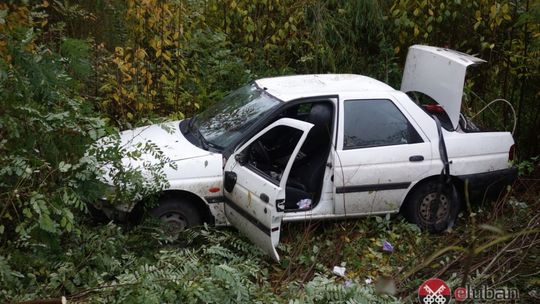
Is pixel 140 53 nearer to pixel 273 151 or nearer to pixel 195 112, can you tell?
pixel 195 112

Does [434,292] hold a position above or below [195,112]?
below

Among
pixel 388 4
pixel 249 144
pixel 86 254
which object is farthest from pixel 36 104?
pixel 388 4

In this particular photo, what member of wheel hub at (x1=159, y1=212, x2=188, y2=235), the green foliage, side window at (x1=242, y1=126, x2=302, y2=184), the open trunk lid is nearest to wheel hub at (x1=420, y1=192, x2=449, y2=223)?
the open trunk lid

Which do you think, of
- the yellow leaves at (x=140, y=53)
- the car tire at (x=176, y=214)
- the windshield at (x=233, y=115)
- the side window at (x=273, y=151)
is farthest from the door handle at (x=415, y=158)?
the yellow leaves at (x=140, y=53)

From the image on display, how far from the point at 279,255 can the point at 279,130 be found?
1321 millimetres

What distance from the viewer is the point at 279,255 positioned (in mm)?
6113

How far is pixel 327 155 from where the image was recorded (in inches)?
250

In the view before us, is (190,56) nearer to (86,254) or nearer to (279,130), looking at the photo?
(279,130)

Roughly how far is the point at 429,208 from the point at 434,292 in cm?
195

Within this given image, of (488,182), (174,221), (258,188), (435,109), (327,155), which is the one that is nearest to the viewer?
(258,188)

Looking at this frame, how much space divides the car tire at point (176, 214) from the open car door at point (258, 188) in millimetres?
314

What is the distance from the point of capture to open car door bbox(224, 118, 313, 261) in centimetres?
564

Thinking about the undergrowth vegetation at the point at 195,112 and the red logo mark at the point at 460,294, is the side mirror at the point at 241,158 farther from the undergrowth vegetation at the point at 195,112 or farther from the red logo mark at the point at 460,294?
the red logo mark at the point at 460,294

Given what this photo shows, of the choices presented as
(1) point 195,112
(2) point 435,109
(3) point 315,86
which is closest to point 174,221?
(3) point 315,86
